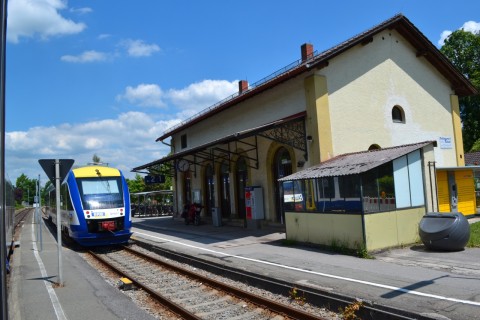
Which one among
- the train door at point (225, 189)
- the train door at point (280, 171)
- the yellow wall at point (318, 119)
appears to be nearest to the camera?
the yellow wall at point (318, 119)

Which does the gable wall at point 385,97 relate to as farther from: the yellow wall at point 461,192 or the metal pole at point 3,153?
the metal pole at point 3,153

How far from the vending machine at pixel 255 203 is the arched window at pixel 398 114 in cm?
673

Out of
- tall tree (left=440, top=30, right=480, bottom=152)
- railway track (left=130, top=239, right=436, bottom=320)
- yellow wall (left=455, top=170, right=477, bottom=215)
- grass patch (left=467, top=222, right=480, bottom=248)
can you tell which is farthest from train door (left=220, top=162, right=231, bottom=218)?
tall tree (left=440, top=30, right=480, bottom=152)

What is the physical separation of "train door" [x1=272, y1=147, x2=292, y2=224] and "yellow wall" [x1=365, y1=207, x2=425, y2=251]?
575 cm

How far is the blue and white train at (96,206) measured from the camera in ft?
46.5

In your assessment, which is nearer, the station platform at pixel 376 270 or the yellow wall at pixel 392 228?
the station platform at pixel 376 270

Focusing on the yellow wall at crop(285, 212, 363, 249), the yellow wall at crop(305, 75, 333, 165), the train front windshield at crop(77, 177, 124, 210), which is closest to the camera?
the yellow wall at crop(285, 212, 363, 249)

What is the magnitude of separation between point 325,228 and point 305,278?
3.76m

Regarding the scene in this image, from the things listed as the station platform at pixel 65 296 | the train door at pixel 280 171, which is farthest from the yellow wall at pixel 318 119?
the station platform at pixel 65 296

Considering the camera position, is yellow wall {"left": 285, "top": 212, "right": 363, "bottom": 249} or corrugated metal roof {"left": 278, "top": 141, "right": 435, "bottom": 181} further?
corrugated metal roof {"left": 278, "top": 141, "right": 435, "bottom": 181}

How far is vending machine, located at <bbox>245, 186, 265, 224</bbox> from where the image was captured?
58.0 ft

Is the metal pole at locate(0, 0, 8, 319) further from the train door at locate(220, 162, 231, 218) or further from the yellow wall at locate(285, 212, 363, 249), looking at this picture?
the train door at locate(220, 162, 231, 218)

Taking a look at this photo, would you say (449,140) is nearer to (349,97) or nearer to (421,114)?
(421,114)

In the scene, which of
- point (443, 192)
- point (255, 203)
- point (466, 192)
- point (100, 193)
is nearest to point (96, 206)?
point (100, 193)
